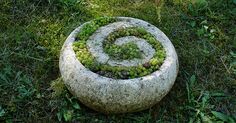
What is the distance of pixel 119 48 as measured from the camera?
4559 millimetres

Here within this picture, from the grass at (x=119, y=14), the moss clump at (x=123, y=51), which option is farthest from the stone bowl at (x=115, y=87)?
the moss clump at (x=123, y=51)

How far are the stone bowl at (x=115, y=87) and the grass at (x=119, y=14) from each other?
0.19 m

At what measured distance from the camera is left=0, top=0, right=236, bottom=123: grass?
4.57 meters

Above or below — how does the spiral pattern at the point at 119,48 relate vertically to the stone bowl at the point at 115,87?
above

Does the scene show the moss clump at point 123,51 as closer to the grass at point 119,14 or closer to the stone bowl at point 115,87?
the stone bowl at point 115,87

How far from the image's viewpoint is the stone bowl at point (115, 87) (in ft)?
13.9

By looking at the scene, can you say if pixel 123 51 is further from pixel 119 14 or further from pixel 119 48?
pixel 119 14

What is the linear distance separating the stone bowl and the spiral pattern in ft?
0.26

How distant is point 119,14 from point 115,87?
1.84m

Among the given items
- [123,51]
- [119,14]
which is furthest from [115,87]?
[119,14]

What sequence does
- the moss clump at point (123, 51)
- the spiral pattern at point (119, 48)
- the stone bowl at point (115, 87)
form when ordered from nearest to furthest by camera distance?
1. the stone bowl at point (115, 87)
2. the spiral pattern at point (119, 48)
3. the moss clump at point (123, 51)

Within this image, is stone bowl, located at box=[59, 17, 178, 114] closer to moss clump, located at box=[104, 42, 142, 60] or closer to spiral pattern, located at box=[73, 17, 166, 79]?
spiral pattern, located at box=[73, 17, 166, 79]

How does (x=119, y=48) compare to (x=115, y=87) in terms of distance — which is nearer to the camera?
(x=115, y=87)

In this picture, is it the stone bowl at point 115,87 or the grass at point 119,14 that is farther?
the grass at point 119,14
